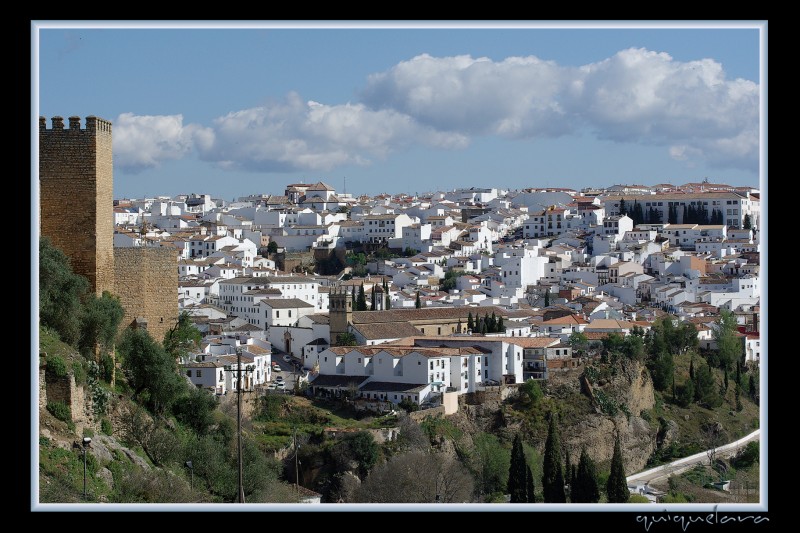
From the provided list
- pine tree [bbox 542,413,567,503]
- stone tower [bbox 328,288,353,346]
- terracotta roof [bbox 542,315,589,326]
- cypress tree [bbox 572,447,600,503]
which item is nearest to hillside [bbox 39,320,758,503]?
pine tree [bbox 542,413,567,503]

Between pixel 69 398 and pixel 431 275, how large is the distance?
1048 inches

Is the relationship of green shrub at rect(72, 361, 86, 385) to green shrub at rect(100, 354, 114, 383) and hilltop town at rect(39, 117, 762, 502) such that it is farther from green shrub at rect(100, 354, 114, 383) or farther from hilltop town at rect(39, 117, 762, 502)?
green shrub at rect(100, 354, 114, 383)

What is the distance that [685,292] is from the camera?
3016 cm

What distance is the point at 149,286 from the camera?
8367 millimetres

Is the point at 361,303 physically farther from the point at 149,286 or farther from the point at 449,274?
the point at 149,286

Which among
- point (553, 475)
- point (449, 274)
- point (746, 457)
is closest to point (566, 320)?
point (746, 457)

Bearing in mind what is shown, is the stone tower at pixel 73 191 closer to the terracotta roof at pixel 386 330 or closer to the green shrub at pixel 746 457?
the green shrub at pixel 746 457

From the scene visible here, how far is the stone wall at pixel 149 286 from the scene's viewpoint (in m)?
8.22

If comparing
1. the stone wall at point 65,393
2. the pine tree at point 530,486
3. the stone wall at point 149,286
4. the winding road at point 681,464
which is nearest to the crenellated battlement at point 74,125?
the stone wall at point 149,286

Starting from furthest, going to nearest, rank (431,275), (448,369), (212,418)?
(431,275) < (448,369) < (212,418)
